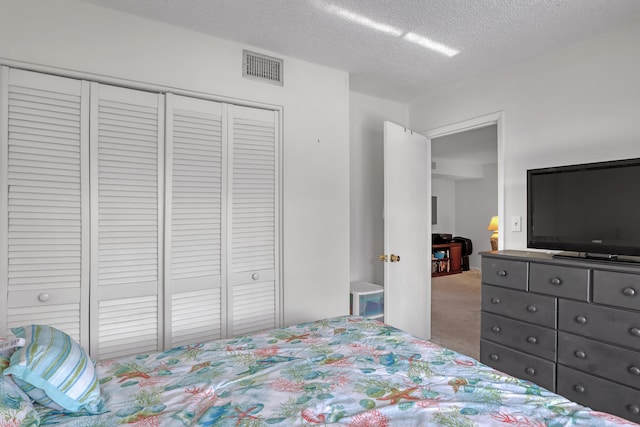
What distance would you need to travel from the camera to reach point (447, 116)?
342 centimetres

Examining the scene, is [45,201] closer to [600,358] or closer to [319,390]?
[319,390]

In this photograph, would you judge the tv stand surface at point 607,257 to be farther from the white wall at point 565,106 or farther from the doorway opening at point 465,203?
the doorway opening at point 465,203

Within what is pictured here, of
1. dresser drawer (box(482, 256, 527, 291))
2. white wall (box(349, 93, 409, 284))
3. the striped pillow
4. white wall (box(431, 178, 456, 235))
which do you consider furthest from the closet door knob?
white wall (box(431, 178, 456, 235))

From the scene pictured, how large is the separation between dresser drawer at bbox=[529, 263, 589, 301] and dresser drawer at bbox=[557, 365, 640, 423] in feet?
1.44

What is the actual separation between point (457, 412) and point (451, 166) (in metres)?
6.82

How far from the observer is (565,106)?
2529 millimetres

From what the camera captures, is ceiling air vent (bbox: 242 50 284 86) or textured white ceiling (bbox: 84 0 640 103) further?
ceiling air vent (bbox: 242 50 284 86)

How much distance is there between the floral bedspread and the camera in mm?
1067

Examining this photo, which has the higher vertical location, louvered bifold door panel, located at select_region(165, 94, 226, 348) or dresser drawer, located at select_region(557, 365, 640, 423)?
louvered bifold door panel, located at select_region(165, 94, 226, 348)

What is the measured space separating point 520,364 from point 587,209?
3.51 ft

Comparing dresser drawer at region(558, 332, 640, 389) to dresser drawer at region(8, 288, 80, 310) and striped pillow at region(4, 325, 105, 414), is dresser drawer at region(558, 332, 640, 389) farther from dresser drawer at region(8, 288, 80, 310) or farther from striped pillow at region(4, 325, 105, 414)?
dresser drawer at region(8, 288, 80, 310)

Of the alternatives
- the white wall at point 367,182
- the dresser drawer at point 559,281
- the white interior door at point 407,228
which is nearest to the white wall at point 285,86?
the white interior door at point 407,228

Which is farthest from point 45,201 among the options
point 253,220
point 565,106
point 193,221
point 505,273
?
point 565,106

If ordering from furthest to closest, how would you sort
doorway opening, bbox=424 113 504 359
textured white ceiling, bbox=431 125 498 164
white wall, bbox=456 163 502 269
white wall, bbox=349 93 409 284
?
white wall, bbox=456 163 502 269, textured white ceiling, bbox=431 125 498 164, white wall, bbox=349 93 409 284, doorway opening, bbox=424 113 504 359
